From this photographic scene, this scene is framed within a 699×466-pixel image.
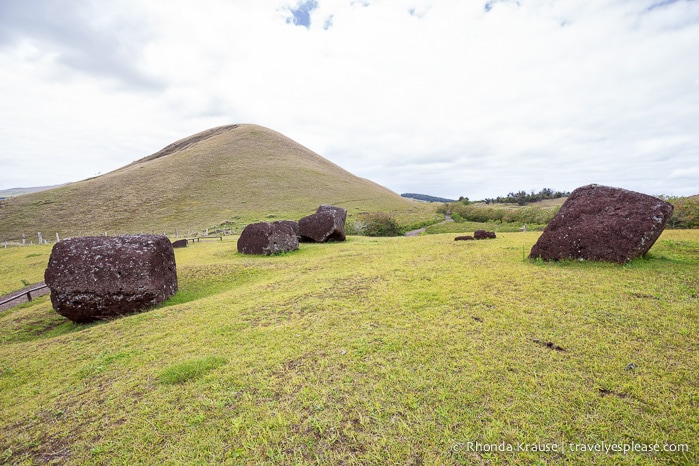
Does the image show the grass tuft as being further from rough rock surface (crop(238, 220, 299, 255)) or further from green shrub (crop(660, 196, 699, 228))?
green shrub (crop(660, 196, 699, 228))

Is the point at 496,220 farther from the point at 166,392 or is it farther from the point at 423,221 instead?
the point at 166,392

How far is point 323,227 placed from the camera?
20.7 m

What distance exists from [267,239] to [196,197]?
Result: 5235 cm

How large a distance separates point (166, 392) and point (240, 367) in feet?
3.47

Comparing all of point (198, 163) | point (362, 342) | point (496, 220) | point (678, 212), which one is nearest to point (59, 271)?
point (362, 342)

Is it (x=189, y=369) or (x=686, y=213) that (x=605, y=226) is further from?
(x=686, y=213)

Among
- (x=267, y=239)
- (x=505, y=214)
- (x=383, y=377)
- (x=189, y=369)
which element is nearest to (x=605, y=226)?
(x=383, y=377)

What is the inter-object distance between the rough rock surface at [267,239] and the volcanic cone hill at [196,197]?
1220 inches

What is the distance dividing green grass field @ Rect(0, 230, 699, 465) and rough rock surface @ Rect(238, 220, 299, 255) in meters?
8.59

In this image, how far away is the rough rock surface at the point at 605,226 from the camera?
350 inches

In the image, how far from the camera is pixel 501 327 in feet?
18.4

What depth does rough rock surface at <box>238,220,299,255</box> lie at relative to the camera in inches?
662

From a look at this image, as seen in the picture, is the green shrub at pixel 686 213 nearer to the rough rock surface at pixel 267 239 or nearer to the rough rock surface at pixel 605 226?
the rough rock surface at pixel 605 226

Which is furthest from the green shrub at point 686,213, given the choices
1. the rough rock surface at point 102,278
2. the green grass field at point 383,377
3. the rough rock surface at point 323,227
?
the rough rock surface at point 102,278
